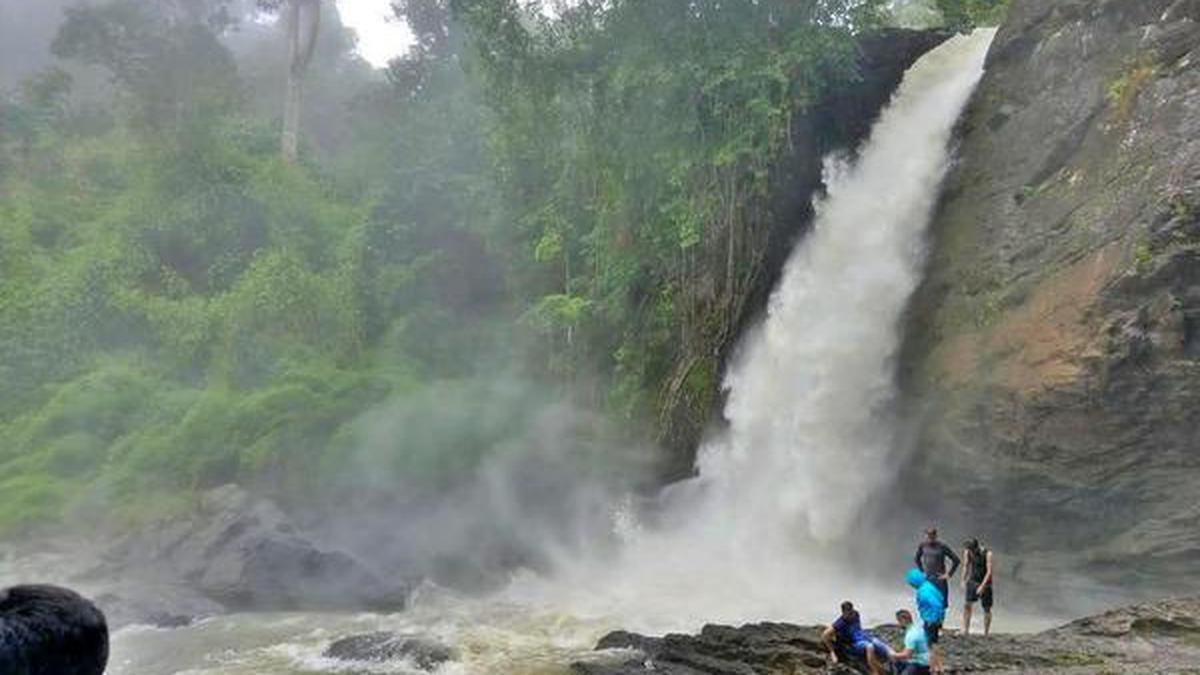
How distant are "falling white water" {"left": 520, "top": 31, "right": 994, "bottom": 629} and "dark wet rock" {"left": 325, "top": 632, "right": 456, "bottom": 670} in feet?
11.7

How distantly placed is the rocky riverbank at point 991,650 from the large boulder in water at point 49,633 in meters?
8.73

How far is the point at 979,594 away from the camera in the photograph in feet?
37.4

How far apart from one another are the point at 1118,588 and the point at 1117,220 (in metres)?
5.40

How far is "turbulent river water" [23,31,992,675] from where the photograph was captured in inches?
583

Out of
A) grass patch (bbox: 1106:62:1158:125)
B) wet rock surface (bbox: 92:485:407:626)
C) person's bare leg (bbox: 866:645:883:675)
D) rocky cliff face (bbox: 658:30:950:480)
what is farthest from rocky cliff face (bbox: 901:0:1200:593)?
wet rock surface (bbox: 92:485:407:626)

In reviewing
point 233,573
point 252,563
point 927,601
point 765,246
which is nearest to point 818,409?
point 765,246

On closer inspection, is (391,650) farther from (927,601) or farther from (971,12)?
(971,12)

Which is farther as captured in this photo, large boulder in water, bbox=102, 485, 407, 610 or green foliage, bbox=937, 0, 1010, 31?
green foliage, bbox=937, 0, 1010, 31

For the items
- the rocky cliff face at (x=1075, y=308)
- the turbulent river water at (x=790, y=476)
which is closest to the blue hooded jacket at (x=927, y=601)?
the turbulent river water at (x=790, y=476)

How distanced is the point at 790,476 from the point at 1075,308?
5787 millimetres

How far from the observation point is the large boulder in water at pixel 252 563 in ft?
54.6

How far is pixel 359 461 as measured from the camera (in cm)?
2075

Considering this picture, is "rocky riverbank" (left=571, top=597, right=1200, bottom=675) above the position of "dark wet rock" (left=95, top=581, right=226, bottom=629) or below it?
above

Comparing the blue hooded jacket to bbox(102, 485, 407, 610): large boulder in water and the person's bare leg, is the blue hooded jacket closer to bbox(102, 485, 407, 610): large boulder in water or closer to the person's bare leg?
the person's bare leg
